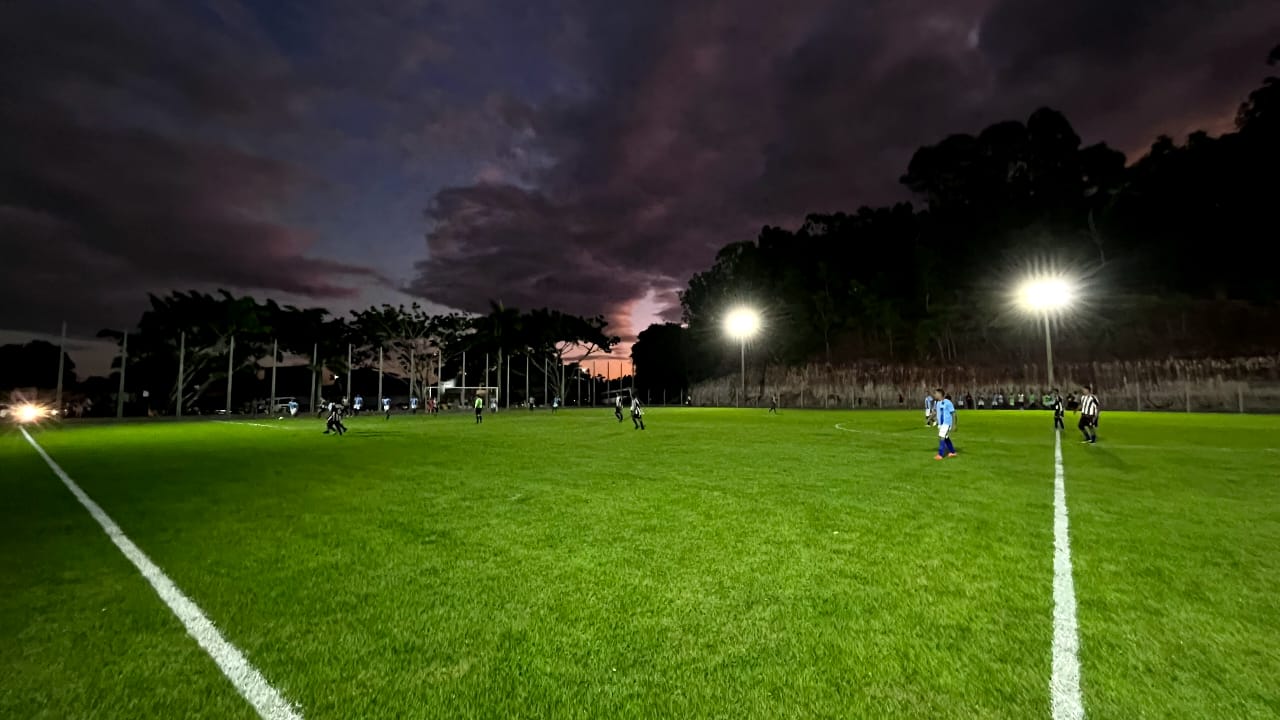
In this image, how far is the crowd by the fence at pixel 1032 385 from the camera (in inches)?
1906

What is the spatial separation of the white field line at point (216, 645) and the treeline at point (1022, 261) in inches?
3215

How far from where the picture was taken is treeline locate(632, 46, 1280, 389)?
227ft

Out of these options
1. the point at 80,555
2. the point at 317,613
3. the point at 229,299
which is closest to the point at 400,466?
the point at 80,555

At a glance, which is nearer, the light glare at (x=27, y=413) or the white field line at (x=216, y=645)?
the white field line at (x=216, y=645)

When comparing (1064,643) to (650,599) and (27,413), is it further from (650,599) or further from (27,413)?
(27,413)

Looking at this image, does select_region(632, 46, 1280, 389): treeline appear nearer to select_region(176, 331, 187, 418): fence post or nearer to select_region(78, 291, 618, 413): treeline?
select_region(78, 291, 618, 413): treeline

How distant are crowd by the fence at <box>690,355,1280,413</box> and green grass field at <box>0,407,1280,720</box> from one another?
36.1 m

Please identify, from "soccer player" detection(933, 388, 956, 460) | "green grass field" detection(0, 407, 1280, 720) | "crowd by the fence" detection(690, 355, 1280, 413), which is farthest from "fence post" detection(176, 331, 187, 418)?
"crowd by the fence" detection(690, 355, 1280, 413)

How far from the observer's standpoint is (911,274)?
96.3 metres

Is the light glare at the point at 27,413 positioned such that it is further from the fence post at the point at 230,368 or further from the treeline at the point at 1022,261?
the treeline at the point at 1022,261

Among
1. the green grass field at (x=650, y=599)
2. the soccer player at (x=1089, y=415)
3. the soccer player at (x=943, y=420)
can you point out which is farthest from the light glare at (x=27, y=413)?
the soccer player at (x=1089, y=415)

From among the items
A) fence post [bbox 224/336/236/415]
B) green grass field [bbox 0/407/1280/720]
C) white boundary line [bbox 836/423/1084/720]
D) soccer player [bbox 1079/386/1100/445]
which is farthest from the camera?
fence post [bbox 224/336/236/415]

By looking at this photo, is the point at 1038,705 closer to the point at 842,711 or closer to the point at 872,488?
the point at 842,711

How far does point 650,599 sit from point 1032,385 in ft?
238
